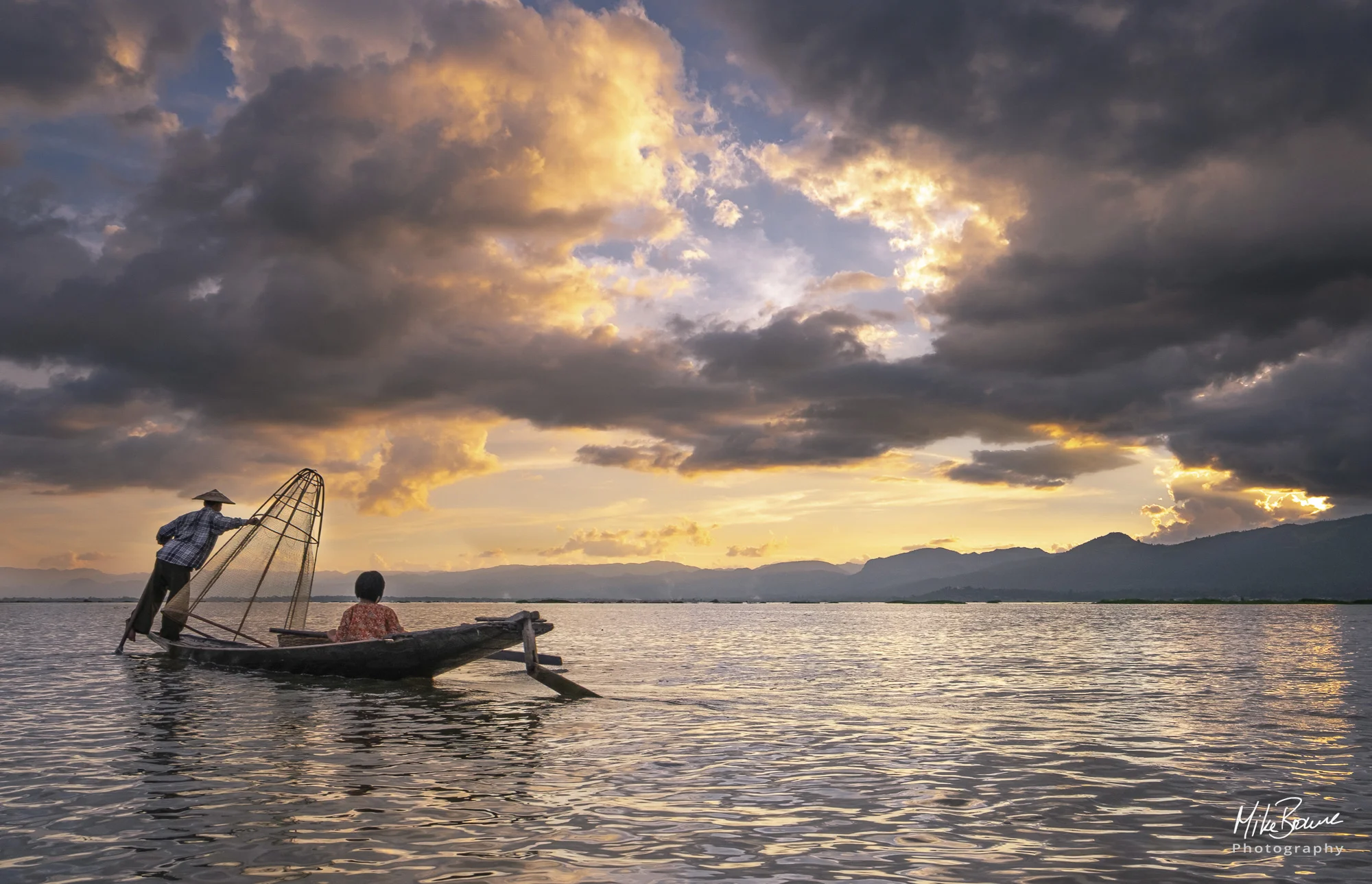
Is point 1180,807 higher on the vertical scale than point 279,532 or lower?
lower

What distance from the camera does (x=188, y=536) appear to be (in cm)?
3259

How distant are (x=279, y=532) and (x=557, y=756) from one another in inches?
776

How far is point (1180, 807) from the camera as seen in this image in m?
11.8

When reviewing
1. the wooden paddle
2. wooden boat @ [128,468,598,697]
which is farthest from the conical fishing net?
the wooden paddle

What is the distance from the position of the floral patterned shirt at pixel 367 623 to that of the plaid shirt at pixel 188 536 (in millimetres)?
8899

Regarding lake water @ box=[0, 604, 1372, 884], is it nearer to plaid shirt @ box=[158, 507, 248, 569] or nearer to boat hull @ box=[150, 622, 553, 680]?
boat hull @ box=[150, 622, 553, 680]

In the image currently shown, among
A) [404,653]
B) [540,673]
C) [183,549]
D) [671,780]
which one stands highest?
[183,549]

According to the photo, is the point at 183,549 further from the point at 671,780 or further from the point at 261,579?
the point at 671,780

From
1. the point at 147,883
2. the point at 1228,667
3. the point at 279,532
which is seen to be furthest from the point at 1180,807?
the point at 1228,667

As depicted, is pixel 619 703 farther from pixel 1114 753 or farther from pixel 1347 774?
pixel 1347 774

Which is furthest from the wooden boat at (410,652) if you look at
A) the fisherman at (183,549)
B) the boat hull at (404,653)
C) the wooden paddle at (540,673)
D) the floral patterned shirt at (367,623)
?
the fisherman at (183,549)

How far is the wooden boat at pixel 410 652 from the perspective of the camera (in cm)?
2498

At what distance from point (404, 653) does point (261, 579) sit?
31.9ft

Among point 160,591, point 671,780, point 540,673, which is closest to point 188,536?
point 160,591
